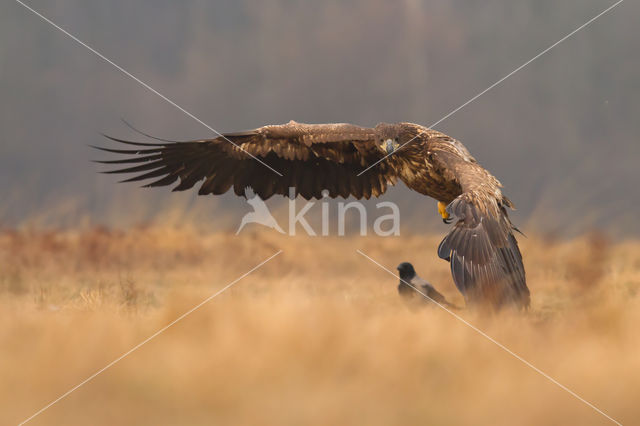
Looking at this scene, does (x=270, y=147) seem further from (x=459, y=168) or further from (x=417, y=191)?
(x=459, y=168)

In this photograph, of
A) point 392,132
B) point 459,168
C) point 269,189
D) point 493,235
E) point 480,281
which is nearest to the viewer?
point 480,281

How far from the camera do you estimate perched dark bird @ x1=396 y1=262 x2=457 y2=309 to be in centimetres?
732

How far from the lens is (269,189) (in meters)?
7.84

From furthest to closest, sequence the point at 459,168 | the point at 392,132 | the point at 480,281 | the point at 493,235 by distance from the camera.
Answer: the point at 392,132 < the point at 459,168 < the point at 493,235 < the point at 480,281

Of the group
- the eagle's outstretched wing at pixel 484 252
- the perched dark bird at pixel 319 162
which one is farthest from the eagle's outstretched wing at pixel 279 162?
the eagle's outstretched wing at pixel 484 252

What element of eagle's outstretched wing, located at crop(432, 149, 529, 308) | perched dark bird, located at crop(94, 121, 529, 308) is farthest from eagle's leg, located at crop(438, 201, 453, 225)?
eagle's outstretched wing, located at crop(432, 149, 529, 308)

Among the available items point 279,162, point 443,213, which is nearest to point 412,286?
point 443,213

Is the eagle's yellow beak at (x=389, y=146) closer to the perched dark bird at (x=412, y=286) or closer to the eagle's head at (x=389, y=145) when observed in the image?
the eagle's head at (x=389, y=145)

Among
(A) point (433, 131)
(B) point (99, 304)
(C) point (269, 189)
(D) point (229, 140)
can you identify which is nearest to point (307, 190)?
(C) point (269, 189)

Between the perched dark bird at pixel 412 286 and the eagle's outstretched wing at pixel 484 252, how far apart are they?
5.93 ft

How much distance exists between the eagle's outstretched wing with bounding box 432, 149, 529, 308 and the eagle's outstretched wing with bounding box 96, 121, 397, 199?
7.28 feet

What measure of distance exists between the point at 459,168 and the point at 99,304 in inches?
143

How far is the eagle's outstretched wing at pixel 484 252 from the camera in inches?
188

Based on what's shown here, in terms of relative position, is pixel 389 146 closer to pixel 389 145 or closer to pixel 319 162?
pixel 389 145
